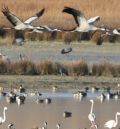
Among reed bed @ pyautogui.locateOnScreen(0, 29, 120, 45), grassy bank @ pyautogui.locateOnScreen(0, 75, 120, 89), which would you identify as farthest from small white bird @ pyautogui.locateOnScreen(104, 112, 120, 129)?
reed bed @ pyautogui.locateOnScreen(0, 29, 120, 45)

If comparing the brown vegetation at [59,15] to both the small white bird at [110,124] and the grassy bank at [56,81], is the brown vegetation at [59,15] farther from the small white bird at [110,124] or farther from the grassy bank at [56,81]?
the small white bird at [110,124]

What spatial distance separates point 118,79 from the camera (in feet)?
85.5

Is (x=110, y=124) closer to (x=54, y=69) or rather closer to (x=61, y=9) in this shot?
(x=54, y=69)

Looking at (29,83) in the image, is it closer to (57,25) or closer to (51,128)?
(51,128)

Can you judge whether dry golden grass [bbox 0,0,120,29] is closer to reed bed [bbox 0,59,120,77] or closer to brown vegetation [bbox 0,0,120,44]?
brown vegetation [bbox 0,0,120,44]

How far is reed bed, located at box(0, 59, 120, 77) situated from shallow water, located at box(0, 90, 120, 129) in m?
3.45

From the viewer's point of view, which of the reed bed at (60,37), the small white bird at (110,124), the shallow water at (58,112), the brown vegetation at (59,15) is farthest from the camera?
the brown vegetation at (59,15)

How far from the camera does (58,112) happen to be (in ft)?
66.5

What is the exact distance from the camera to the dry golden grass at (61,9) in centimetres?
4022

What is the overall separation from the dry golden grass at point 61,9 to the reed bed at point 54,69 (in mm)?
11995

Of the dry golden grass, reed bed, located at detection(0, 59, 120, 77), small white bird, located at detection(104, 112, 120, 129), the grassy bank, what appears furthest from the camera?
the dry golden grass

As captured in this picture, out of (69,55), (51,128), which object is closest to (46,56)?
(69,55)

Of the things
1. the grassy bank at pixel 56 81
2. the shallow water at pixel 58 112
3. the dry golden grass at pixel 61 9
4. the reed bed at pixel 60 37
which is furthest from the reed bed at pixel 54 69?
the dry golden grass at pixel 61 9

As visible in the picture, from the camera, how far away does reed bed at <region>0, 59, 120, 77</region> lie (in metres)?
26.5
